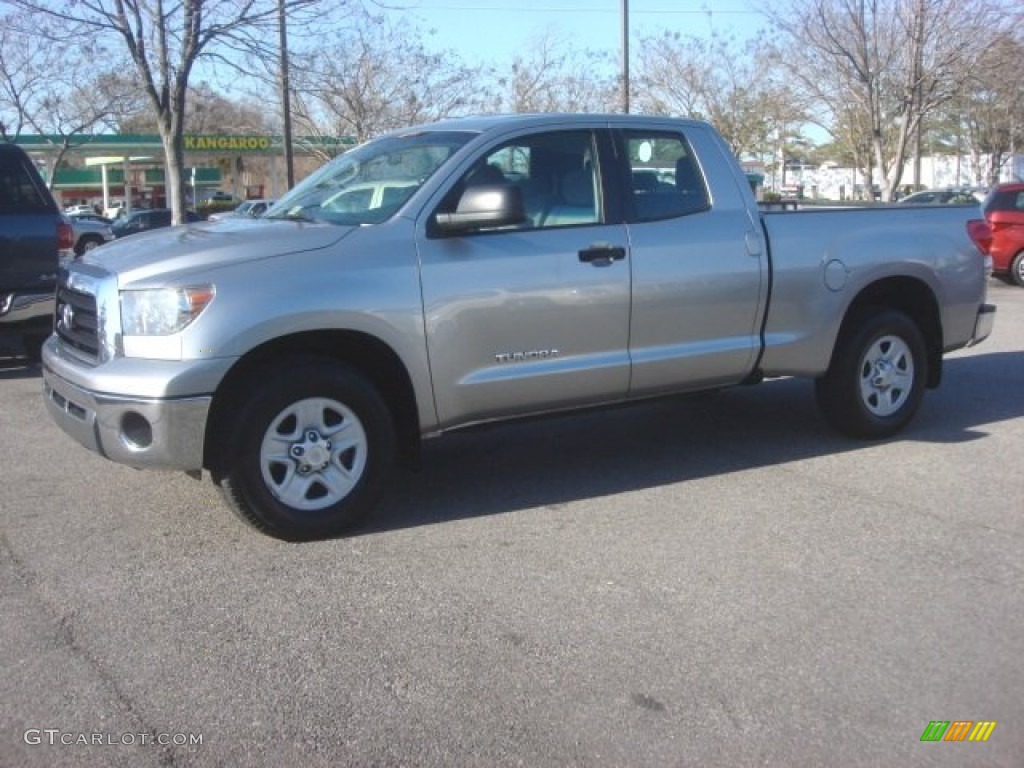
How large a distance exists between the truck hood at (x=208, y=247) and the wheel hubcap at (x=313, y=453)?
2.36 ft

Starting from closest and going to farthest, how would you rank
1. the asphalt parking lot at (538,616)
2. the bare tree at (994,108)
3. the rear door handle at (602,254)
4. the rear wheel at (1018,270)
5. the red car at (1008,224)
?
the asphalt parking lot at (538,616)
the rear door handle at (602,254)
the red car at (1008,224)
the rear wheel at (1018,270)
the bare tree at (994,108)

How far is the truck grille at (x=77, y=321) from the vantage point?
15.1ft

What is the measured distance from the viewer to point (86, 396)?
4480mm

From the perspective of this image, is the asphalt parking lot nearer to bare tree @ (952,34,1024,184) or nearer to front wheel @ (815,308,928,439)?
front wheel @ (815,308,928,439)

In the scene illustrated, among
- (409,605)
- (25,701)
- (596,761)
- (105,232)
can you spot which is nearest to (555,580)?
(409,605)

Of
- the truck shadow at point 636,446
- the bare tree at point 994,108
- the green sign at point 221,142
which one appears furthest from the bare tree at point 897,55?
the green sign at point 221,142

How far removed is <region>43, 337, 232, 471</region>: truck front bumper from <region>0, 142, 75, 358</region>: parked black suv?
181 inches

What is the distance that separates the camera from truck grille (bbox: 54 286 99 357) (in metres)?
4.61

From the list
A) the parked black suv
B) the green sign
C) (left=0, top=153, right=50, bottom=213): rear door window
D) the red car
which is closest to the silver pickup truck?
the parked black suv

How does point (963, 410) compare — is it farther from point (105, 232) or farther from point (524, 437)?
point (105, 232)

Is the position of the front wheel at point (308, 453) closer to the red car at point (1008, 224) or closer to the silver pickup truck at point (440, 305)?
the silver pickup truck at point (440, 305)

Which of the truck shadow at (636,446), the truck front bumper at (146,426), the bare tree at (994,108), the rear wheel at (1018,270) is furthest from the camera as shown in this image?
the bare tree at (994,108)

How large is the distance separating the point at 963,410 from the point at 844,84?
772 inches

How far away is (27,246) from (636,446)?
18.4 ft
